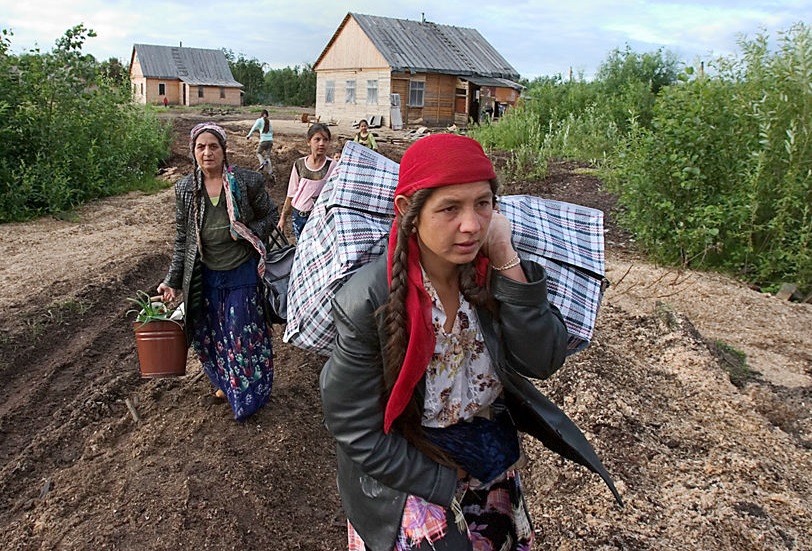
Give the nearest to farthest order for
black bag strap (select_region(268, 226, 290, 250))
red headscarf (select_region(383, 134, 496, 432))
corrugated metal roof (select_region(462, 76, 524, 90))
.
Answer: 1. red headscarf (select_region(383, 134, 496, 432))
2. black bag strap (select_region(268, 226, 290, 250))
3. corrugated metal roof (select_region(462, 76, 524, 90))

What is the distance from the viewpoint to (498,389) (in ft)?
6.38

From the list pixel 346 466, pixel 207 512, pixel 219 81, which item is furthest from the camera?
pixel 219 81

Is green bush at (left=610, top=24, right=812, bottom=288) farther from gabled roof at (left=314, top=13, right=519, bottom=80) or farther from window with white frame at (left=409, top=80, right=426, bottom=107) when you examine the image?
window with white frame at (left=409, top=80, right=426, bottom=107)

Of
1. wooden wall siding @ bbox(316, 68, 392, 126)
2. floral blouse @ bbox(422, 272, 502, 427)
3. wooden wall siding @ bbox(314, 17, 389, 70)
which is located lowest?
floral blouse @ bbox(422, 272, 502, 427)

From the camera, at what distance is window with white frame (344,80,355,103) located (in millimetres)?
30922

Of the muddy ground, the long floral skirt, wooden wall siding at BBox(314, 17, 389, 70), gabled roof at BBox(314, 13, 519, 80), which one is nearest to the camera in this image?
the muddy ground

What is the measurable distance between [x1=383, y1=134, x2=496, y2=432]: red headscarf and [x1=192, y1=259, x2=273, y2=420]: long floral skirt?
8.96ft

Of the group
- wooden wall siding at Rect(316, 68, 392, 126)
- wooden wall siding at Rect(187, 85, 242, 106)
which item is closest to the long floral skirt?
wooden wall siding at Rect(316, 68, 392, 126)

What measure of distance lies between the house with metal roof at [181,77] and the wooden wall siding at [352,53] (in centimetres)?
2054

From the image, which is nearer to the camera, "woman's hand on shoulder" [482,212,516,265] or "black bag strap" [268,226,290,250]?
"woman's hand on shoulder" [482,212,516,265]

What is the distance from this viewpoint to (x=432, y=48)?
31.3 m

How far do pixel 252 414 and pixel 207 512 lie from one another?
1012mm

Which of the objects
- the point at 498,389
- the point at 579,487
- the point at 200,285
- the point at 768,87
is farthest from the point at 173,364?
the point at 768,87

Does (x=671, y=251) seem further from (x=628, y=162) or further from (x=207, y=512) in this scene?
(x=207, y=512)
